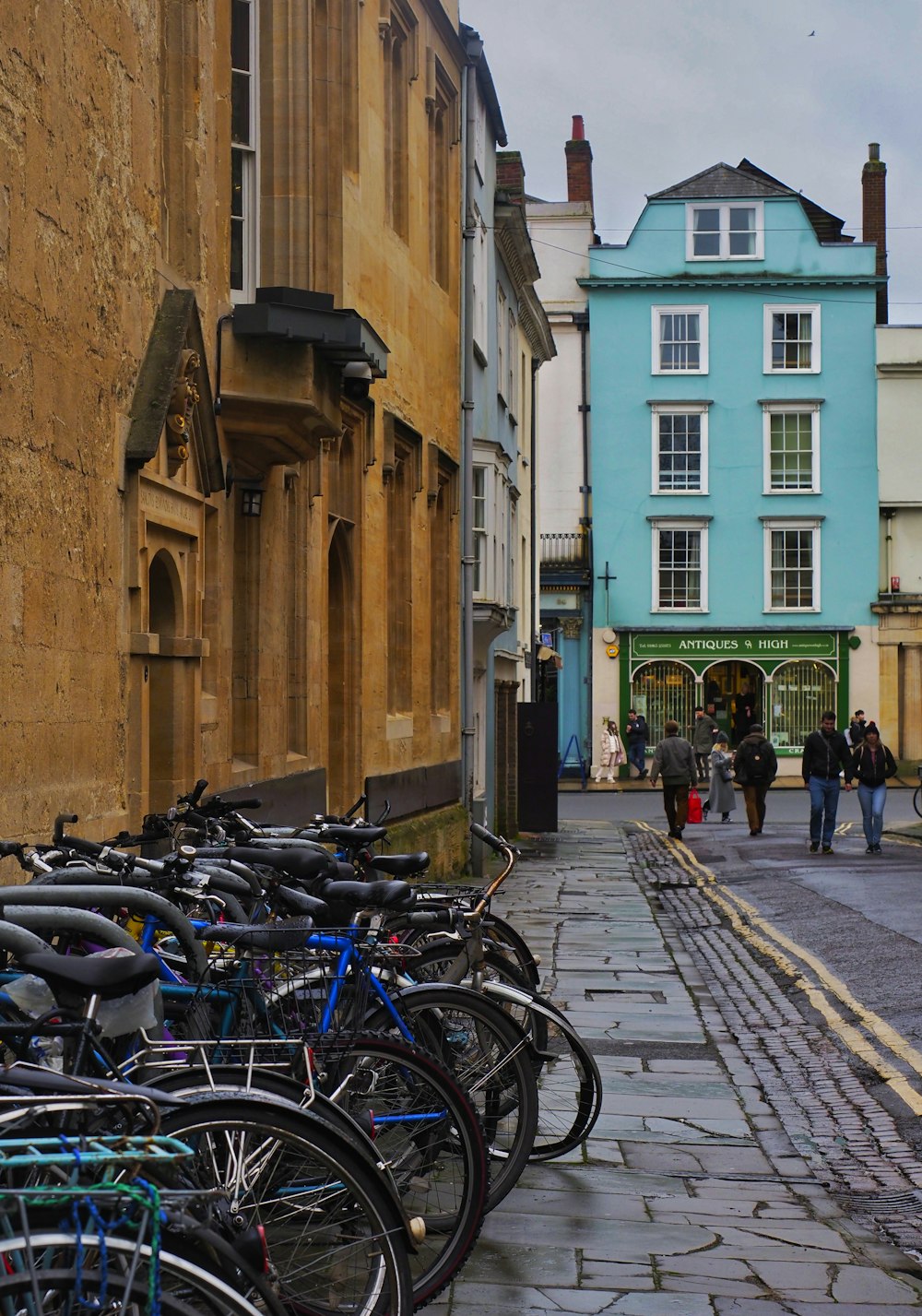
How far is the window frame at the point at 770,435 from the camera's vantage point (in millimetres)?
44625

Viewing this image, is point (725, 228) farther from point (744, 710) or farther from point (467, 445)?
point (467, 445)

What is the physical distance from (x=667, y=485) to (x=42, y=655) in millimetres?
38451

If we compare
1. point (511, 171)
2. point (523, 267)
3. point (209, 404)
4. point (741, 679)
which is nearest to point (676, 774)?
point (523, 267)

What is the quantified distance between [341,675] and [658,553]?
3039 cm

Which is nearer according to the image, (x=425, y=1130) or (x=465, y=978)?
(x=425, y=1130)

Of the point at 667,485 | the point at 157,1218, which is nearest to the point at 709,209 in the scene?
the point at 667,485

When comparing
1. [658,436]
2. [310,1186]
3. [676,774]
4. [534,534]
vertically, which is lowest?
[676,774]

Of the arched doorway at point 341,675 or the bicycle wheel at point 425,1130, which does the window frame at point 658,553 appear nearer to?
the arched doorway at point 341,675

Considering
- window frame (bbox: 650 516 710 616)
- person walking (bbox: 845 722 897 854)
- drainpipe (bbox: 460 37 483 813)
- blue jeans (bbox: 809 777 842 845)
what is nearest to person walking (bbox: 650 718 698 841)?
person walking (bbox: 845 722 897 854)

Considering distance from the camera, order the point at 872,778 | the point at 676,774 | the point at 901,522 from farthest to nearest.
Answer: the point at 901,522
the point at 676,774
the point at 872,778

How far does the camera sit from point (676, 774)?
85.1 feet

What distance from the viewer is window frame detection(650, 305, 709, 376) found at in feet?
148

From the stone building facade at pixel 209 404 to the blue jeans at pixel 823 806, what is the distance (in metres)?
5.79

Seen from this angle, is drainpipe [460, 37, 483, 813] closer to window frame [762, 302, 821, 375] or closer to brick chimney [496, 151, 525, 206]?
brick chimney [496, 151, 525, 206]
